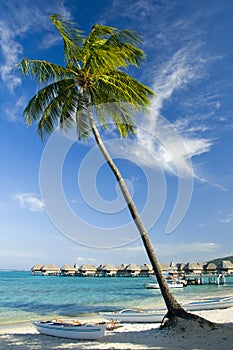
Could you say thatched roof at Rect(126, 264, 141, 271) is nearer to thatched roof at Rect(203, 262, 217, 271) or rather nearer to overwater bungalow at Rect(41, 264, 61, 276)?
thatched roof at Rect(203, 262, 217, 271)

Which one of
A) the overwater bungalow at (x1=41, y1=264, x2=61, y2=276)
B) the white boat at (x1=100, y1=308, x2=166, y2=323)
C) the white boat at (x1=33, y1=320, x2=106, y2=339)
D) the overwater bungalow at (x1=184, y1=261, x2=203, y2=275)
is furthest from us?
the overwater bungalow at (x1=41, y1=264, x2=61, y2=276)

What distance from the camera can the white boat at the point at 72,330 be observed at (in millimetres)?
9859

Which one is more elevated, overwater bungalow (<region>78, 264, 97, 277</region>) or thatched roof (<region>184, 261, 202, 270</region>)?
thatched roof (<region>184, 261, 202, 270</region>)

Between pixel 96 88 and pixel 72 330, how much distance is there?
809cm

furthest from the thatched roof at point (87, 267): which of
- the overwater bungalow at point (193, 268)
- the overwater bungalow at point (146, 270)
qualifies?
the overwater bungalow at point (193, 268)

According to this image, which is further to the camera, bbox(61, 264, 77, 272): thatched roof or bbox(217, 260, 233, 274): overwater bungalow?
bbox(61, 264, 77, 272): thatched roof

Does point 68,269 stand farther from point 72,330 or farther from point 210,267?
point 72,330

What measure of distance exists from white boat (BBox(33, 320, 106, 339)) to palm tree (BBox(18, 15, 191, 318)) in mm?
2261

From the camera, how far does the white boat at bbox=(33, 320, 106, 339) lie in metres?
9.86

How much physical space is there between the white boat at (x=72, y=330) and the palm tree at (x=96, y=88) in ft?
7.42

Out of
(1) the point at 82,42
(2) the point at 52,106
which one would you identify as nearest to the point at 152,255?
(2) the point at 52,106

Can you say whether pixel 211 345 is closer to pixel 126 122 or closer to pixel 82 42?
pixel 126 122

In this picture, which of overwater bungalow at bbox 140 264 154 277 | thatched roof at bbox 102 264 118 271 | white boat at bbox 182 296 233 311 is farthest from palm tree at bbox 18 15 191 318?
thatched roof at bbox 102 264 118 271

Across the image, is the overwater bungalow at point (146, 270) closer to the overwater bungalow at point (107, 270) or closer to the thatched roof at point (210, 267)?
the overwater bungalow at point (107, 270)
